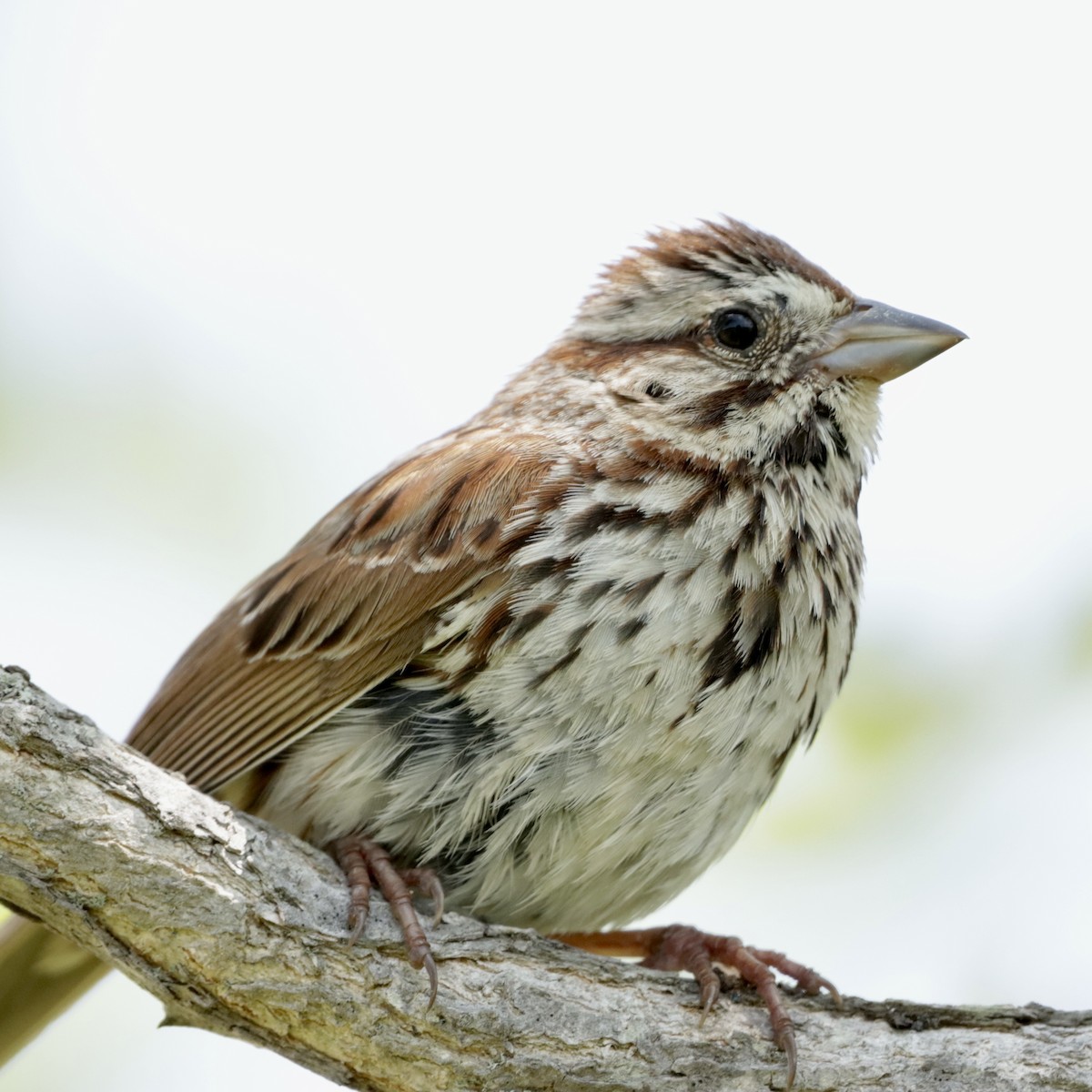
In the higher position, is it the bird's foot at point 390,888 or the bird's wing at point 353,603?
the bird's wing at point 353,603

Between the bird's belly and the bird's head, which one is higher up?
the bird's head

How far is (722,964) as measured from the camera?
3523 millimetres

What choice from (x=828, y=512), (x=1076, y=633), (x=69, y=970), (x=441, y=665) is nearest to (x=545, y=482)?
(x=441, y=665)

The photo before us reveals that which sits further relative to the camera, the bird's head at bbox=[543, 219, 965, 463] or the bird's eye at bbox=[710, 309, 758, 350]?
the bird's eye at bbox=[710, 309, 758, 350]

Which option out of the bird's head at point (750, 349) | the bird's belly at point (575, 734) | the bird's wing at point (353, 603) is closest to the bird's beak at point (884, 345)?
the bird's head at point (750, 349)

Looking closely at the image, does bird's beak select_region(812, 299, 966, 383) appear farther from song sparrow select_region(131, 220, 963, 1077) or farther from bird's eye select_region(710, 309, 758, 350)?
bird's eye select_region(710, 309, 758, 350)

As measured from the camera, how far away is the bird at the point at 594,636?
10.8 ft

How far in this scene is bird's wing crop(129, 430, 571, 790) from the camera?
3447 mm

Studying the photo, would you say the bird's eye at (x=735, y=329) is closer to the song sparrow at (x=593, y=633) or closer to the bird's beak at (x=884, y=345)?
the song sparrow at (x=593, y=633)

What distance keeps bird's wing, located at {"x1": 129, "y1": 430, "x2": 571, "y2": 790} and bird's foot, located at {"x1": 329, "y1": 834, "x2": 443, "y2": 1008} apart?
33 cm

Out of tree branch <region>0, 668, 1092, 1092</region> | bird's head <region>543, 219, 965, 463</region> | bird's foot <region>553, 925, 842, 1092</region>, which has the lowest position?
tree branch <region>0, 668, 1092, 1092</region>

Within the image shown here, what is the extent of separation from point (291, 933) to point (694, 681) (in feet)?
3.40

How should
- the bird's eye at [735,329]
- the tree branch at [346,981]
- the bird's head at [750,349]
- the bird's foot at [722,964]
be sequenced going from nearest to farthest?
the tree branch at [346,981]
the bird's foot at [722,964]
the bird's head at [750,349]
the bird's eye at [735,329]

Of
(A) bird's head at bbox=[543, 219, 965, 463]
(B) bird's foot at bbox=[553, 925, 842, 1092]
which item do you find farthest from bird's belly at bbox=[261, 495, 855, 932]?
(A) bird's head at bbox=[543, 219, 965, 463]
